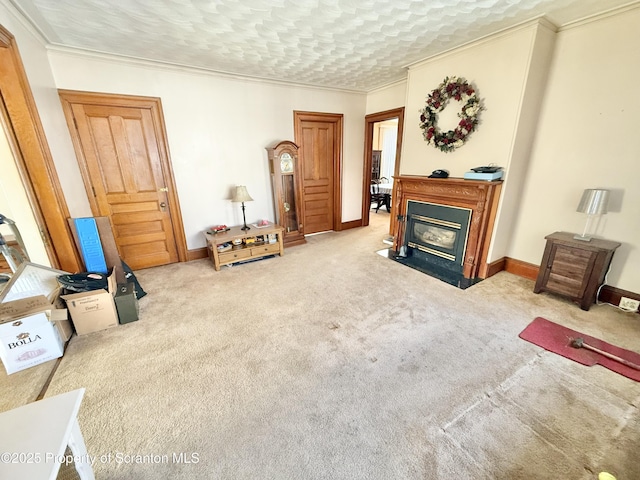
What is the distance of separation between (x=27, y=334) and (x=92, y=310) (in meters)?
0.40

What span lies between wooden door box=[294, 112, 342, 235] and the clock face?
13.2 inches

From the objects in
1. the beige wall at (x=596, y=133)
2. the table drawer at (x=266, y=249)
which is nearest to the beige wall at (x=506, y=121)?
the beige wall at (x=596, y=133)

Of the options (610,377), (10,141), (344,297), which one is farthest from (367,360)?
(10,141)

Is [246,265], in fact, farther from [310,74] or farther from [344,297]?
[310,74]

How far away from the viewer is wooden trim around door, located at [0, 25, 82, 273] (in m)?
1.94

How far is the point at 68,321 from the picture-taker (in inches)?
85.0

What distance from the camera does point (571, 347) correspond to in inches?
76.9

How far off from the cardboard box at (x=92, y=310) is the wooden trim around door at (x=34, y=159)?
0.54 metres

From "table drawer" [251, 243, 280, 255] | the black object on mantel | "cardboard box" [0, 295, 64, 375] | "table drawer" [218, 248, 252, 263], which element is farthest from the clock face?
"cardboard box" [0, 295, 64, 375]

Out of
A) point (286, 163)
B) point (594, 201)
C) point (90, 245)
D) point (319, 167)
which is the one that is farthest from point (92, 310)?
point (594, 201)

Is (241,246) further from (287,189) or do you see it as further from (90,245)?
(90,245)

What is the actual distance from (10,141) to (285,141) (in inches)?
108

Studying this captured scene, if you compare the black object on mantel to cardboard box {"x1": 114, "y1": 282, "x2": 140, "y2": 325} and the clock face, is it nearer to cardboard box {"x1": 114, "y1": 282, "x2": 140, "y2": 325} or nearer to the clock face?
the clock face

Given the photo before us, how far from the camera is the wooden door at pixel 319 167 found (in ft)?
14.2
